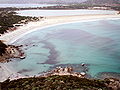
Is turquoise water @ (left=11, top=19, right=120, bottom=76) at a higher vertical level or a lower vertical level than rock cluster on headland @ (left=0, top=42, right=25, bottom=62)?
lower

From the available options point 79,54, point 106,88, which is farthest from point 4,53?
point 106,88

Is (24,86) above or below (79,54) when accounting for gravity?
above

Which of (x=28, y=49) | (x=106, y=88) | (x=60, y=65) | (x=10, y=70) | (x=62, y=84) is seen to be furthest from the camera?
(x=28, y=49)

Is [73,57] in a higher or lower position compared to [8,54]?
lower

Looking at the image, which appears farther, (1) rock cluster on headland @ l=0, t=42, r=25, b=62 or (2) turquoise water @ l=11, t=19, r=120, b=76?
(1) rock cluster on headland @ l=0, t=42, r=25, b=62

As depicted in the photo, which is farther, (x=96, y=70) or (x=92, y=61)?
(x=92, y=61)

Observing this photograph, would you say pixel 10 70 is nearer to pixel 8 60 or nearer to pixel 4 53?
pixel 8 60

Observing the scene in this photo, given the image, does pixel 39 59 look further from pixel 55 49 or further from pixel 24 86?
pixel 24 86

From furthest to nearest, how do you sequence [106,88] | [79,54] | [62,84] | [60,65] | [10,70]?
1. [79,54]
2. [60,65]
3. [10,70]
4. [106,88]
5. [62,84]

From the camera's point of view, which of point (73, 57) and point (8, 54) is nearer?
point (8, 54)

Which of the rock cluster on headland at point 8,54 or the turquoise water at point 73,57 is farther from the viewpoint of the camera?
the rock cluster on headland at point 8,54

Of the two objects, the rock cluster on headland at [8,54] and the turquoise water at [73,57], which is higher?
the rock cluster on headland at [8,54]
